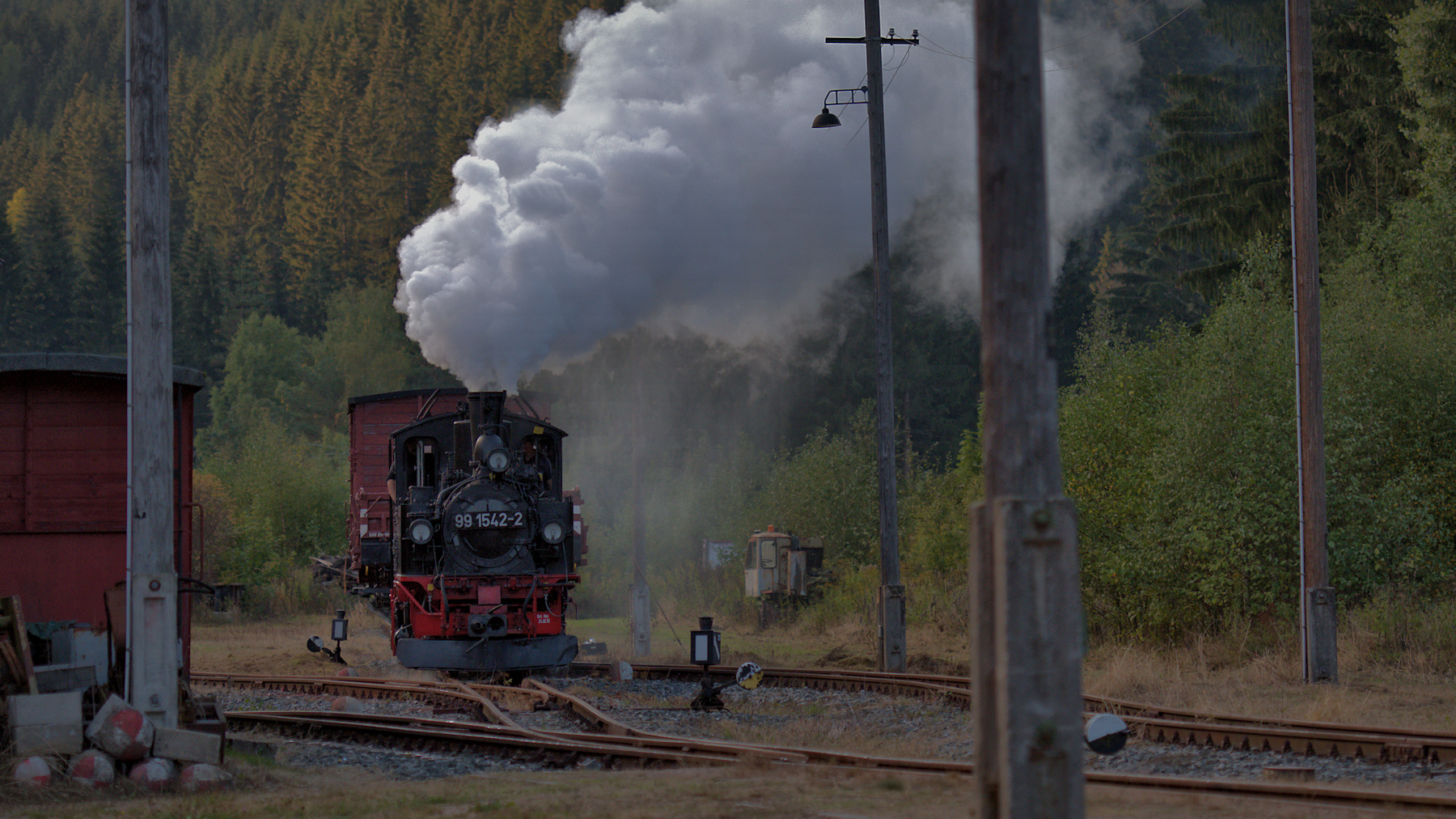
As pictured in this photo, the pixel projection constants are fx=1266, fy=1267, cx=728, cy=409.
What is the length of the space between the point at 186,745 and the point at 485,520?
21.7 ft

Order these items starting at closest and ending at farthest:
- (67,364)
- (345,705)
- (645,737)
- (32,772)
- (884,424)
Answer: (32,772) → (645,737) → (67,364) → (345,705) → (884,424)

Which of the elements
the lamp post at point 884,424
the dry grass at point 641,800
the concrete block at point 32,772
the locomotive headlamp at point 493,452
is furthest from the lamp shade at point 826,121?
the concrete block at point 32,772

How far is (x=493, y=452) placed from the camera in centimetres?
1507

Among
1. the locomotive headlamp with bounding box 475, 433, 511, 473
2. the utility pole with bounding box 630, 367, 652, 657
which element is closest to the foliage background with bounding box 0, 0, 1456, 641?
the utility pole with bounding box 630, 367, 652, 657

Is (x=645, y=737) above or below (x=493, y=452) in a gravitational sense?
below

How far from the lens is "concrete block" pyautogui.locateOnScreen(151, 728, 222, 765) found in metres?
8.31

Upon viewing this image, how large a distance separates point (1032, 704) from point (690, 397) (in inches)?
1676

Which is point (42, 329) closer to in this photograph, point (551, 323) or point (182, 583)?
point (551, 323)

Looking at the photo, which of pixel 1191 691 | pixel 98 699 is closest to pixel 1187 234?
pixel 1191 691

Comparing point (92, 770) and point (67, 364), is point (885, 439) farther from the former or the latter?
point (92, 770)

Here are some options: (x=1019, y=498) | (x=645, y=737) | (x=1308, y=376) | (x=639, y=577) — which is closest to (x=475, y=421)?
(x=639, y=577)

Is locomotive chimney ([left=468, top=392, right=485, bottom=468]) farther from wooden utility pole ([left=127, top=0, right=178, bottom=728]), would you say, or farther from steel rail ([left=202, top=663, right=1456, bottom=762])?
wooden utility pole ([left=127, top=0, right=178, bottom=728])

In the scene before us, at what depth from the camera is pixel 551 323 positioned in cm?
1969

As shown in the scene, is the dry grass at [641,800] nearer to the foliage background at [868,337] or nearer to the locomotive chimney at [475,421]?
the locomotive chimney at [475,421]
